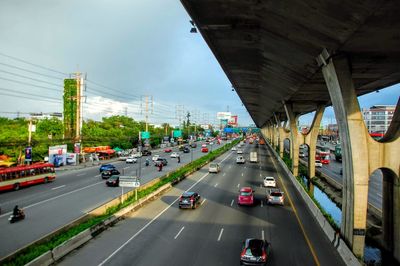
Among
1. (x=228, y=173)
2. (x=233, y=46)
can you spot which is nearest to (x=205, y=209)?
(x=233, y=46)

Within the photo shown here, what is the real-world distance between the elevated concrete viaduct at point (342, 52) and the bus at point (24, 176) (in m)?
26.9

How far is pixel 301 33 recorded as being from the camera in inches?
653

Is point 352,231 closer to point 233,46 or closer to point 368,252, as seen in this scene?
point 368,252

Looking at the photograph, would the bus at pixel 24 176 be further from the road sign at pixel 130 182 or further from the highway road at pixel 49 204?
the road sign at pixel 130 182

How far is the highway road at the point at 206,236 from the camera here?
59.3 ft

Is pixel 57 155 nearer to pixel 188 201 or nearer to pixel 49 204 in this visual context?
pixel 49 204

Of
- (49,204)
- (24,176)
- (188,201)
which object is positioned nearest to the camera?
(188,201)

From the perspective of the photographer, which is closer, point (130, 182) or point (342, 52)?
point (342, 52)

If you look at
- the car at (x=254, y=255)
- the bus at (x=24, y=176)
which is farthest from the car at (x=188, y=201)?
the bus at (x=24, y=176)

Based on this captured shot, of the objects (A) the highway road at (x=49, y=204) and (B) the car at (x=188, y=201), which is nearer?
(A) the highway road at (x=49, y=204)

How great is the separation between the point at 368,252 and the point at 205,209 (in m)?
13.1

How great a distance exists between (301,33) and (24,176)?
118 ft

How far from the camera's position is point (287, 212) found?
29.0 meters

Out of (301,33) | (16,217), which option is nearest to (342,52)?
(301,33)
